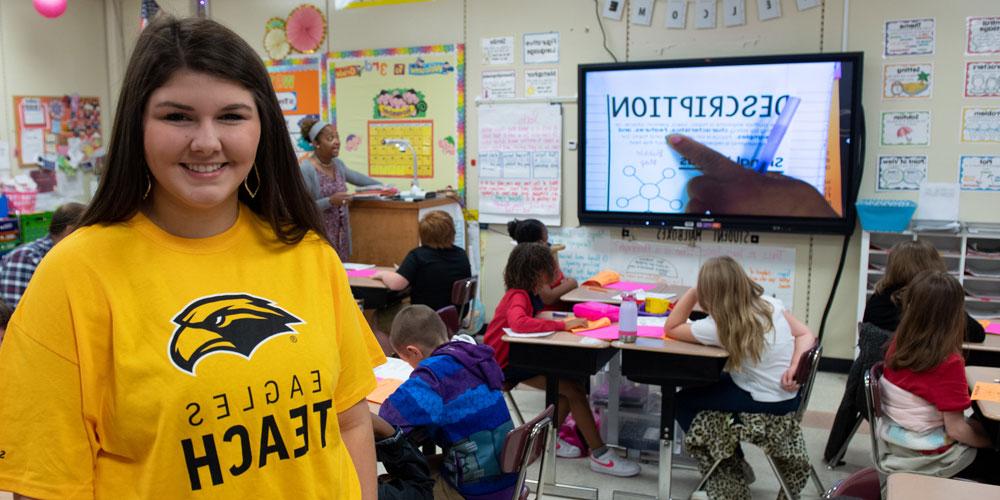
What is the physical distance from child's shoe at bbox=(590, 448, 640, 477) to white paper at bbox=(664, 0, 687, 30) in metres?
3.03

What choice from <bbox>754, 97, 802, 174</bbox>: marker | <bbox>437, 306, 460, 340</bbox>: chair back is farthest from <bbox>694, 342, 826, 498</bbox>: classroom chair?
<bbox>754, 97, 802, 174</bbox>: marker

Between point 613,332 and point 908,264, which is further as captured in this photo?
point 908,264

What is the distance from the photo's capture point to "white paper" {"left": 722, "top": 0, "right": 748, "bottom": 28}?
5.32 meters

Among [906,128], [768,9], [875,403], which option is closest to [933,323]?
[875,403]

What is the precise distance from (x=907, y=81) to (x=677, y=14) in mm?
1518

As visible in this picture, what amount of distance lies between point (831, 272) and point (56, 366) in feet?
17.2

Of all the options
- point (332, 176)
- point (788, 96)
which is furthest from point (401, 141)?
point (788, 96)

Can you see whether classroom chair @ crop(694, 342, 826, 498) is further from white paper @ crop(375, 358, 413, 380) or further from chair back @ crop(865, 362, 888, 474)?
white paper @ crop(375, 358, 413, 380)

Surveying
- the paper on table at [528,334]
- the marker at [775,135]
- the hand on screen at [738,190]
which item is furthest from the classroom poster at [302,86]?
the paper on table at [528,334]

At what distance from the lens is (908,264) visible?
368cm

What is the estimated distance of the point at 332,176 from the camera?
5449 millimetres

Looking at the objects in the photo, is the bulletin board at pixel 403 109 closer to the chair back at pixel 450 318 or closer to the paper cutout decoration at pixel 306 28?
the paper cutout decoration at pixel 306 28

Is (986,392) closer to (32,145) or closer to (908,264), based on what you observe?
(908,264)

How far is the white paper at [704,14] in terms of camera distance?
5.40 m
